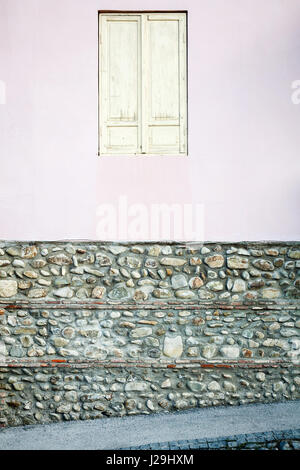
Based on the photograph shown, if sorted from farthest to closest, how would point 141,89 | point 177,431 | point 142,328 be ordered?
point 141,89, point 142,328, point 177,431

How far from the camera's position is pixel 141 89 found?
5.20m

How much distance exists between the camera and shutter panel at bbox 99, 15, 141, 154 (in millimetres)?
5184

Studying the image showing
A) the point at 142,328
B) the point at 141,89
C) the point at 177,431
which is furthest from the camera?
the point at 141,89

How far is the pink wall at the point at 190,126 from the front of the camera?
200 inches

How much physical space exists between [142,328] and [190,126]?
2.46 metres

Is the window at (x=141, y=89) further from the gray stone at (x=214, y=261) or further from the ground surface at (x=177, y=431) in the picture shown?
the ground surface at (x=177, y=431)

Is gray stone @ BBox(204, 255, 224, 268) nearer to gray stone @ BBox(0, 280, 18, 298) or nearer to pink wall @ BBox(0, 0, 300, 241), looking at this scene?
pink wall @ BBox(0, 0, 300, 241)

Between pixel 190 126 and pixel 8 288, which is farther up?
pixel 190 126

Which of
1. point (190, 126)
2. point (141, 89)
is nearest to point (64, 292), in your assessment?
point (190, 126)

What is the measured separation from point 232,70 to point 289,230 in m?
2.02

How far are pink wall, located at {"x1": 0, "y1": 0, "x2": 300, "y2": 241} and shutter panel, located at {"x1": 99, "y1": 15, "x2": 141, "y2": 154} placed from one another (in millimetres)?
147

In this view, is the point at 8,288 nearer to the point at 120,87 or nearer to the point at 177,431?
the point at 177,431

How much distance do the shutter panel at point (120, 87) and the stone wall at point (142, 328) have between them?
127 centimetres
